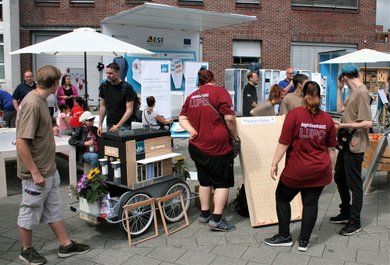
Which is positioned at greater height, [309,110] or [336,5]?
[336,5]

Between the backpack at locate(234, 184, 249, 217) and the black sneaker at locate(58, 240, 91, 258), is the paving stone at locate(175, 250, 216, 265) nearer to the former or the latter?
the black sneaker at locate(58, 240, 91, 258)

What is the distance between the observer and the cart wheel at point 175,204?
504cm

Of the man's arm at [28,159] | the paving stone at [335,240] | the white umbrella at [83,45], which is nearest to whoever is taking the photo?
the man's arm at [28,159]

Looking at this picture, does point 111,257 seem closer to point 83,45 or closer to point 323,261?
point 323,261

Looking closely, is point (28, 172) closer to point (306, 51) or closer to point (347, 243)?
point (347, 243)

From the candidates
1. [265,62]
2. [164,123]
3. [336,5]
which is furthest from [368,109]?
[336,5]

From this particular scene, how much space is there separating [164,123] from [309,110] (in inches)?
222

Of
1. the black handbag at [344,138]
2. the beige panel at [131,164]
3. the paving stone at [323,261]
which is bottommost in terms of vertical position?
the paving stone at [323,261]

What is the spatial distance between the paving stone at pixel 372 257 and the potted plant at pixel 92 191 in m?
2.62

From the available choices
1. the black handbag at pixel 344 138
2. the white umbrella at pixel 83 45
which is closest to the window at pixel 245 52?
the white umbrella at pixel 83 45

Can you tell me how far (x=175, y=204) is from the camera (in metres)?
5.10

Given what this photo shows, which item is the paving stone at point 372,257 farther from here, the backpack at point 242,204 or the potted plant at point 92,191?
the potted plant at point 92,191

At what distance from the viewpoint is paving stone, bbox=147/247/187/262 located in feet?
13.6

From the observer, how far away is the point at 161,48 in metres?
10.5
